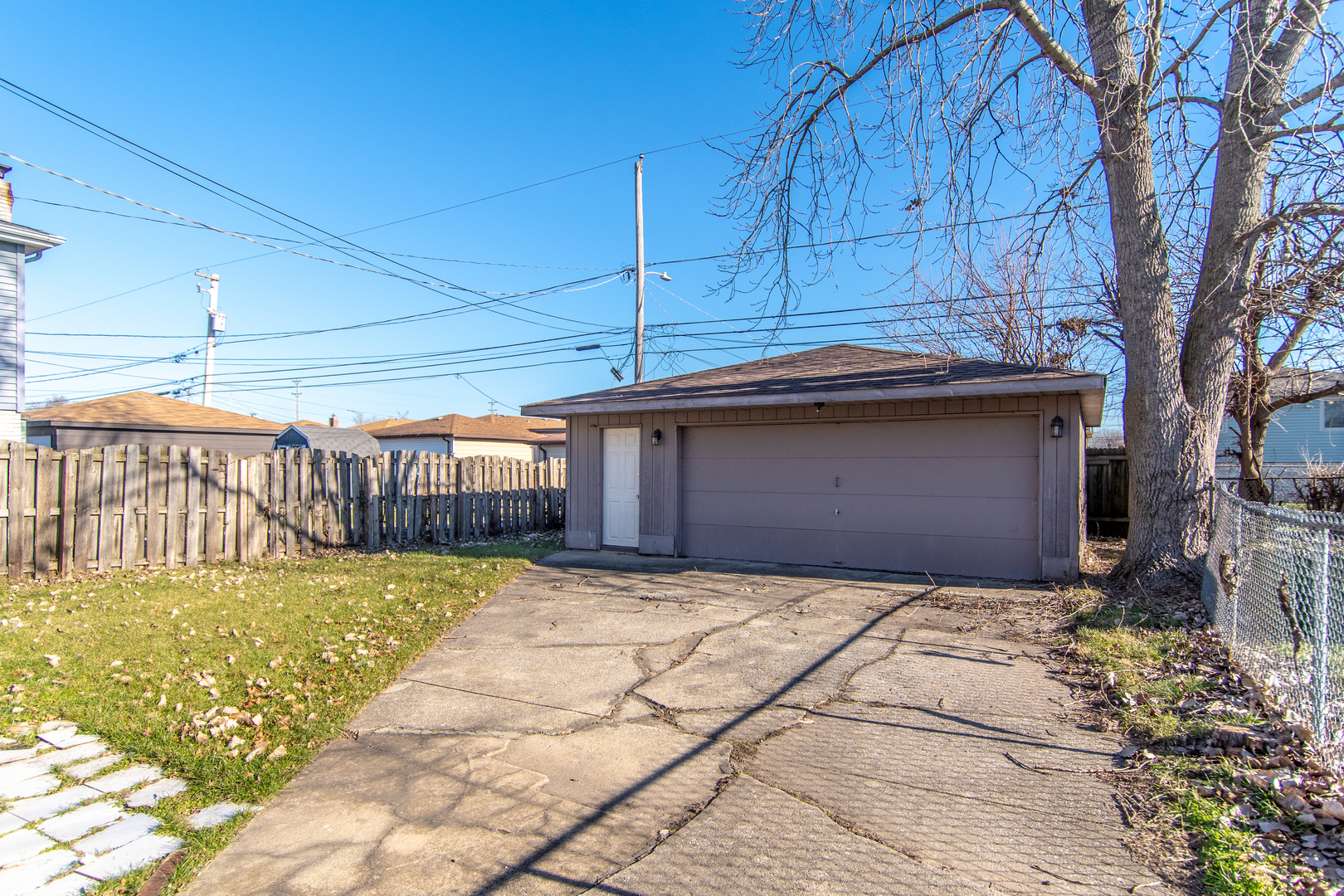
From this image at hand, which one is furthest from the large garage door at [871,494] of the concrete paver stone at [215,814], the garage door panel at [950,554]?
the concrete paver stone at [215,814]

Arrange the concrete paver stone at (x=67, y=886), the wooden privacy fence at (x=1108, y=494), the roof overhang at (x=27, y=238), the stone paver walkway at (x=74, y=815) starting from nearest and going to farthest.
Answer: the concrete paver stone at (x=67, y=886) < the stone paver walkway at (x=74, y=815) < the roof overhang at (x=27, y=238) < the wooden privacy fence at (x=1108, y=494)

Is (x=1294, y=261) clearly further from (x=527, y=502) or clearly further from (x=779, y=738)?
(x=527, y=502)

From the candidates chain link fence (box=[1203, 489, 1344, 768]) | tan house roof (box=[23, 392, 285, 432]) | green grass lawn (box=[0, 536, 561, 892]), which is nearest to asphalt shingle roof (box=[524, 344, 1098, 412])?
chain link fence (box=[1203, 489, 1344, 768])

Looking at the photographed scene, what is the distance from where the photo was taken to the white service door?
35.8ft

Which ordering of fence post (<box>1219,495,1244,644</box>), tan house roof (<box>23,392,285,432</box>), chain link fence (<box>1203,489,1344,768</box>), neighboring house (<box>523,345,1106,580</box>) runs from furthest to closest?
tan house roof (<box>23,392,285,432</box>) → neighboring house (<box>523,345,1106,580</box>) → fence post (<box>1219,495,1244,644</box>) → chain link fence (<box>1203,489,1344,768</box>)

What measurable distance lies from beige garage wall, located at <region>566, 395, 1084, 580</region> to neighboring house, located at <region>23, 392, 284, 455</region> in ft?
33.8

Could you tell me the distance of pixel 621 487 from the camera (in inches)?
437

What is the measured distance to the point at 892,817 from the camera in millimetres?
3014

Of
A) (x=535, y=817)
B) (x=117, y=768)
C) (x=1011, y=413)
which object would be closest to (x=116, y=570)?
(x=117, y=768)

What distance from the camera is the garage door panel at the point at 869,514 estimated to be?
27.9 feet

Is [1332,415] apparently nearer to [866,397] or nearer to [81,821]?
[866,397]

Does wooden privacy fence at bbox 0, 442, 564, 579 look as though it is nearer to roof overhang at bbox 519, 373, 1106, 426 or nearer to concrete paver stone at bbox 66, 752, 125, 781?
roof overhang at bbox 519, 373, 1106, 426

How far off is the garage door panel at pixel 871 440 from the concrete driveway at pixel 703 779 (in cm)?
350

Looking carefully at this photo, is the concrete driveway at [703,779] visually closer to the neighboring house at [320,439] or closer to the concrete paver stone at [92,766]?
the concrete paver stone at [92,766]
